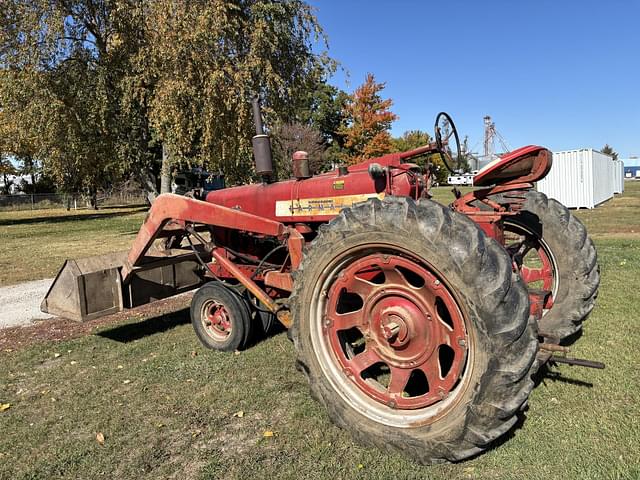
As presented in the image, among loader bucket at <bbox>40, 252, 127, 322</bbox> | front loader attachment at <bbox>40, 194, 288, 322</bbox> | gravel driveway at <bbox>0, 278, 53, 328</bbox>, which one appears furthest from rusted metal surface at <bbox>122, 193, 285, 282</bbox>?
gravel driveway at <bbox>0, 278, 53, 328</bbox>

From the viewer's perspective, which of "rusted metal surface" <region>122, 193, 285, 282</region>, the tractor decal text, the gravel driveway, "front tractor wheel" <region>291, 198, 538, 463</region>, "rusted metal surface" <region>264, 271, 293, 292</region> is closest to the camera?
"front tractor wheel" <region>291, 198, 538, 463</region>

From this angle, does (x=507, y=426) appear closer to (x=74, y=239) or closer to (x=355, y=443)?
(x=355, y=443)

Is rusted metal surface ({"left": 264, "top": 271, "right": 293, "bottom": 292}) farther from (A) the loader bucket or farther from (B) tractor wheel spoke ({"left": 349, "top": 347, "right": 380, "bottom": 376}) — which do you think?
(A) the loader bucket

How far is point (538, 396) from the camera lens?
A: 3656 mm

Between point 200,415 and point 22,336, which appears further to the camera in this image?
point 22,336

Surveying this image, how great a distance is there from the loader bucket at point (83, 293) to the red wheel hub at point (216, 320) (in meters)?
0.96

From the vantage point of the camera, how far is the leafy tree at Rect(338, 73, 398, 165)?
147ft

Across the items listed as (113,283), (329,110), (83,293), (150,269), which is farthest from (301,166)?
(329,110)

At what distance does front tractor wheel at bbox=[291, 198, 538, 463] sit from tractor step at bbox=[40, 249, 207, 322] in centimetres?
279

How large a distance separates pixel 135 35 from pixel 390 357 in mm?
14968

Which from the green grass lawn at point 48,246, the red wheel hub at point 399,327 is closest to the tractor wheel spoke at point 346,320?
the red wheel hub at point 399,327

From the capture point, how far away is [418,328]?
9.87ft

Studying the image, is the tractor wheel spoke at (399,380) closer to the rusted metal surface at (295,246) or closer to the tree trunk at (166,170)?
the rusted metal surface at (295,246)

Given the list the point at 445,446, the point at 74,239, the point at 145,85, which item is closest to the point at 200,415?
the point at 445,446
